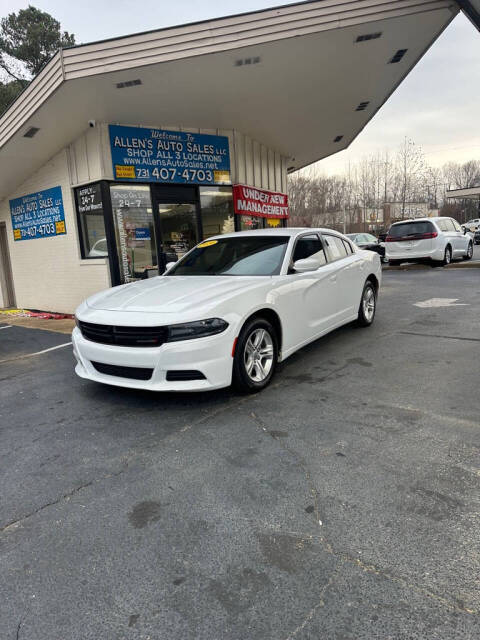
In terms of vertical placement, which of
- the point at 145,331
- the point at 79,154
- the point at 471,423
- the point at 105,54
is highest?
the point at 105,54

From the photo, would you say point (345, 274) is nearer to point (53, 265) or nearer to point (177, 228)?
point (177, 228)

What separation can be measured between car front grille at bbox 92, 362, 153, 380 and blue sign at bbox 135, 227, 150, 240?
225 inches

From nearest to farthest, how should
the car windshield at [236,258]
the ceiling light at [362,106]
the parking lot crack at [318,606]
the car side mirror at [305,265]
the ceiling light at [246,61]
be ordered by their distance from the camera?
the parking lot crack at [318,606] < the car side mirror at [305,265] < the car windshield at [236,258] < the ceiling light at [246,61] < the ceiling light at [362,106]

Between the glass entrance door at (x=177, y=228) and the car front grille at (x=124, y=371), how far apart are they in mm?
5968

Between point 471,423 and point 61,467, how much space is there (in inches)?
121

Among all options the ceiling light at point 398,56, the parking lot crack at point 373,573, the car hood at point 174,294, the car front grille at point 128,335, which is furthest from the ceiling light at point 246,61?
the parking lot crack at point 373,573

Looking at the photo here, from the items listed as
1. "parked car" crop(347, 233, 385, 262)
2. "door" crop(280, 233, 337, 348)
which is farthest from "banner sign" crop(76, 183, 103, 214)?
"parked car" crop(347, 233, 385, 262)

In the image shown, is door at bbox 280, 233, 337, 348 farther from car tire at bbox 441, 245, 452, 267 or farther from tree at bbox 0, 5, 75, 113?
tree at bbox 0, 5, 75, 113

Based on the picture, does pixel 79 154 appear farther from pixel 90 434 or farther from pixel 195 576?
pixel 195 576

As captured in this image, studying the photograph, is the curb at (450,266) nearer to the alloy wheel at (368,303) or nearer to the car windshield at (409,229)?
the car windshield at (409,229)

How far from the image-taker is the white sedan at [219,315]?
3.65 meters

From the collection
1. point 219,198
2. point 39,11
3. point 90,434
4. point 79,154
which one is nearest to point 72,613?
point 90,434

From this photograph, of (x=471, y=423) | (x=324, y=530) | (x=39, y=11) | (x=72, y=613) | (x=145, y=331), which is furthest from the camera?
(x=39, y=11)

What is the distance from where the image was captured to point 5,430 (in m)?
3.76
